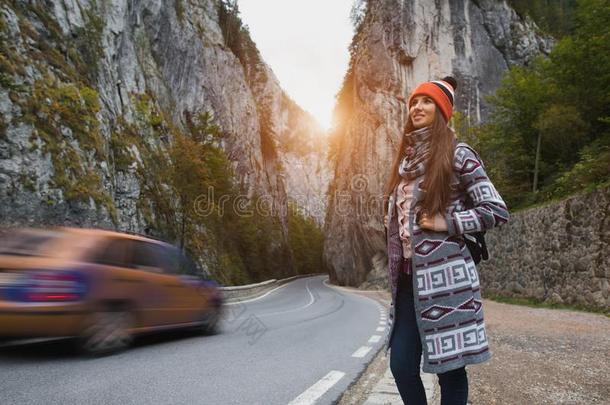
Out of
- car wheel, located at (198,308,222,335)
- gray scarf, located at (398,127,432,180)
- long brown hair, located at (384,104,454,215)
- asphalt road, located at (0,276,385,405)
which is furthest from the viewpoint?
car wheel, located at (198,308,222,335)

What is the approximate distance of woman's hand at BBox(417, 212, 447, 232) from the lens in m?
2.14

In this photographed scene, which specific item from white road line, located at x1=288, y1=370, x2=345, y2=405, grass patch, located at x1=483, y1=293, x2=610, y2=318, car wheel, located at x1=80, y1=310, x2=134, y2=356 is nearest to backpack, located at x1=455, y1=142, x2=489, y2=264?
white road line, located at x1=288, y1=370, x2=345, y2=405

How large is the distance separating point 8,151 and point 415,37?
120 feet

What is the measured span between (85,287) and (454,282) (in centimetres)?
410

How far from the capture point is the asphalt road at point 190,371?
3.62 m

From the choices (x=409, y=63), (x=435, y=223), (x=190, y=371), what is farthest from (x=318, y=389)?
(x=409, y=63)

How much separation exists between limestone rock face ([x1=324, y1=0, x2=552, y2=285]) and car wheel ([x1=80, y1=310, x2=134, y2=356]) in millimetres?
35856

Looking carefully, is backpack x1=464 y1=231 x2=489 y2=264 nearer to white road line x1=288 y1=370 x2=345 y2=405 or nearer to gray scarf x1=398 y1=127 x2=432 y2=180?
gray scarf x1=398 y1=127 x2=432 y2=180

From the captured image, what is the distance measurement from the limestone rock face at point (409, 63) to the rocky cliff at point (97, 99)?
14.3 metres

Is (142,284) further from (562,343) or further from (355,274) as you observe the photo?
(355,274)

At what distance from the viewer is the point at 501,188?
865 inches

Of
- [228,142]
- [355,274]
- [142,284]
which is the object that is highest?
[228,142]

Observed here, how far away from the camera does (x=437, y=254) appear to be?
7.11 ft

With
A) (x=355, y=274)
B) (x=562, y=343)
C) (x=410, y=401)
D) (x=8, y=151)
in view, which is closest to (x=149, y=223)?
(x=8, y=151)
